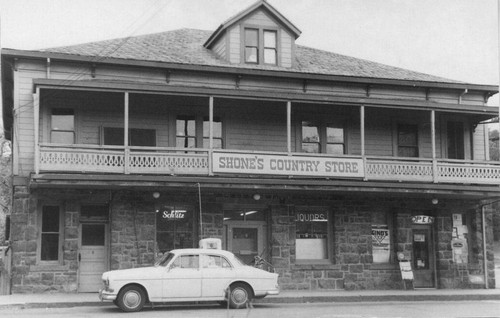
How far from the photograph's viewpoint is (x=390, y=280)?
21.8 m

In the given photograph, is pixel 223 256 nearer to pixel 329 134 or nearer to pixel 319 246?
pixel 319 246

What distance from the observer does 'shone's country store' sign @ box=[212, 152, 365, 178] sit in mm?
19641

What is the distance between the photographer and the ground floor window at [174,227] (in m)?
20.3

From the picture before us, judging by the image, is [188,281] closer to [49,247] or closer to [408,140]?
[49,247]

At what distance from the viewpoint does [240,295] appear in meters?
15.7

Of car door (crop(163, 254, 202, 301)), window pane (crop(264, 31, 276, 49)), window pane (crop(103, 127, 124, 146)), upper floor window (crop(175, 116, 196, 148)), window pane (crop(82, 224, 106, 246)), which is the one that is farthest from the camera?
window pane (crop(264, 31, 276, 49))

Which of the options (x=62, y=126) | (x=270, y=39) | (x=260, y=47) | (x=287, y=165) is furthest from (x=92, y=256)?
(x=270, y=39)

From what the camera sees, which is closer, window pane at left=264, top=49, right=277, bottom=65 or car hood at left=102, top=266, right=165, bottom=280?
car hood at left=102, top=266, right=165, bottom=280

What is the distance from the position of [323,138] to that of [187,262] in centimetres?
889

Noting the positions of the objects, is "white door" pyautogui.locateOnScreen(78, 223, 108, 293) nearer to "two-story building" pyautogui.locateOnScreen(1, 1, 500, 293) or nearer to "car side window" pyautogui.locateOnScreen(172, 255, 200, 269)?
"two-story building" pyautogui.locateOnScreen(1, 1, 500, 293)

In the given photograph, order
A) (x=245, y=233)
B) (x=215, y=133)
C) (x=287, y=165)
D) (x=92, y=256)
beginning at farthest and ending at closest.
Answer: (x=215, y=133), (x=245, y=233), (x=287, y=165), (x=92, y=256)

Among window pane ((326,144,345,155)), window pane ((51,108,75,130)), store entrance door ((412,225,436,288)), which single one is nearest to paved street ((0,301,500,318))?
store entrance door ((412,225,436,288))

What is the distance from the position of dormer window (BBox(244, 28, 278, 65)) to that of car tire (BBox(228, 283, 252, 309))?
9.83 metres

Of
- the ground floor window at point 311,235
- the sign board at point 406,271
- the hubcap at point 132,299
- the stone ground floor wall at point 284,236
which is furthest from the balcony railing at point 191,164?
the hubcap at point 132,299
